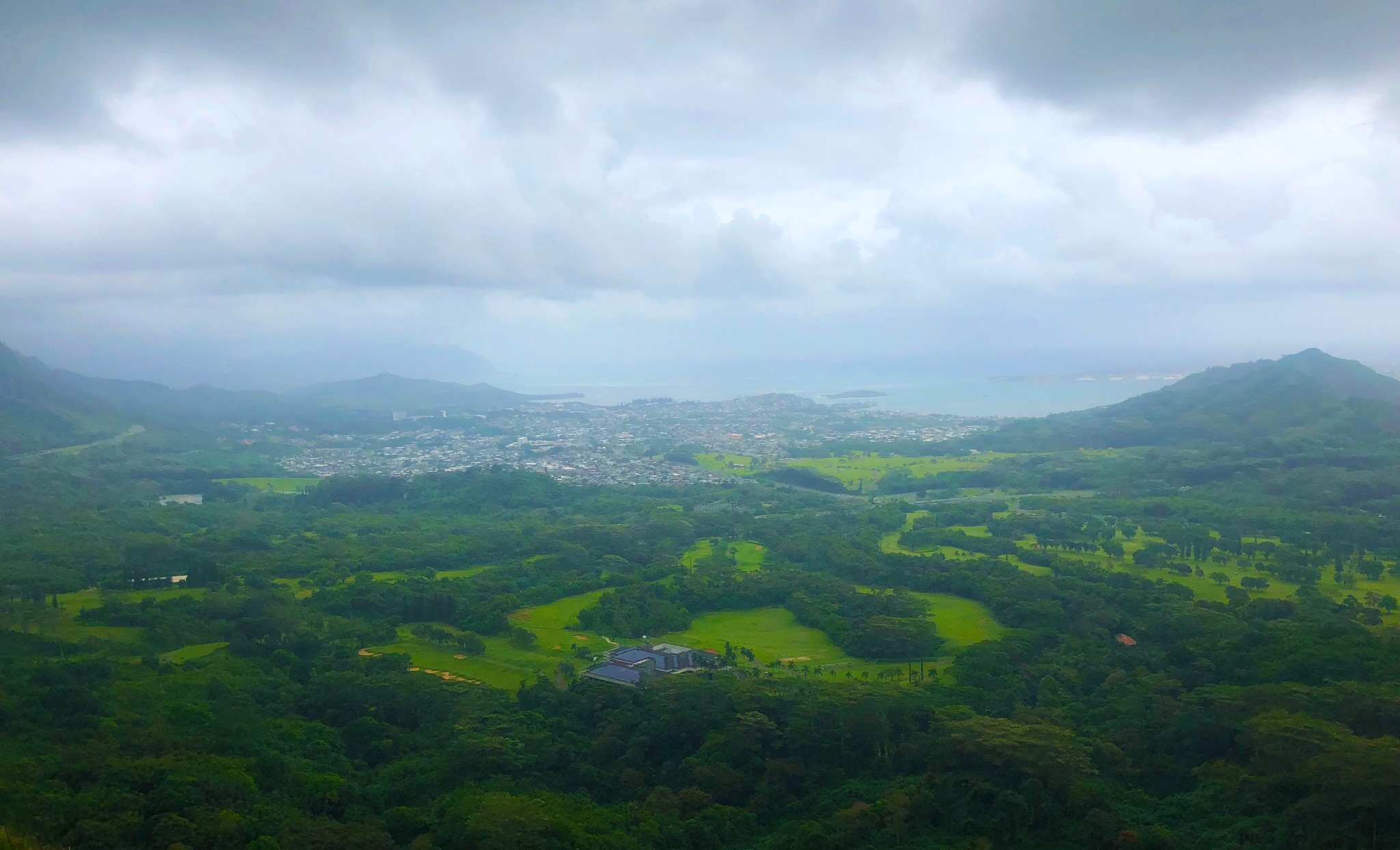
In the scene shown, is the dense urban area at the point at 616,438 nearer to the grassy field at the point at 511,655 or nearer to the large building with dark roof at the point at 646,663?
the grassy field at the point at 511,655

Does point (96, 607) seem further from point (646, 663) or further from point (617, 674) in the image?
point (646, 663)

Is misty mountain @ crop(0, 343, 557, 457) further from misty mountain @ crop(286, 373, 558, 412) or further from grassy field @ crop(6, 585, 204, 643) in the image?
grassy field @ crop(6, 585, 204, 643)

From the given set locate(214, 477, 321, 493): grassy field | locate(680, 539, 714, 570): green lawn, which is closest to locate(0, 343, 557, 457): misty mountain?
locate(214, 477, 321, 493): grassy field

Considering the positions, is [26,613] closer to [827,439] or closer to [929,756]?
[929,756]

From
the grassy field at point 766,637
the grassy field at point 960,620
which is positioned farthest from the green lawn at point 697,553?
the grassy field at point 960,620

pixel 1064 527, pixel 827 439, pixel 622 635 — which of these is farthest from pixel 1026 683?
pixel 827 439

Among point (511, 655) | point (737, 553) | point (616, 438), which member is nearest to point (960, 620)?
point (737, 553)
